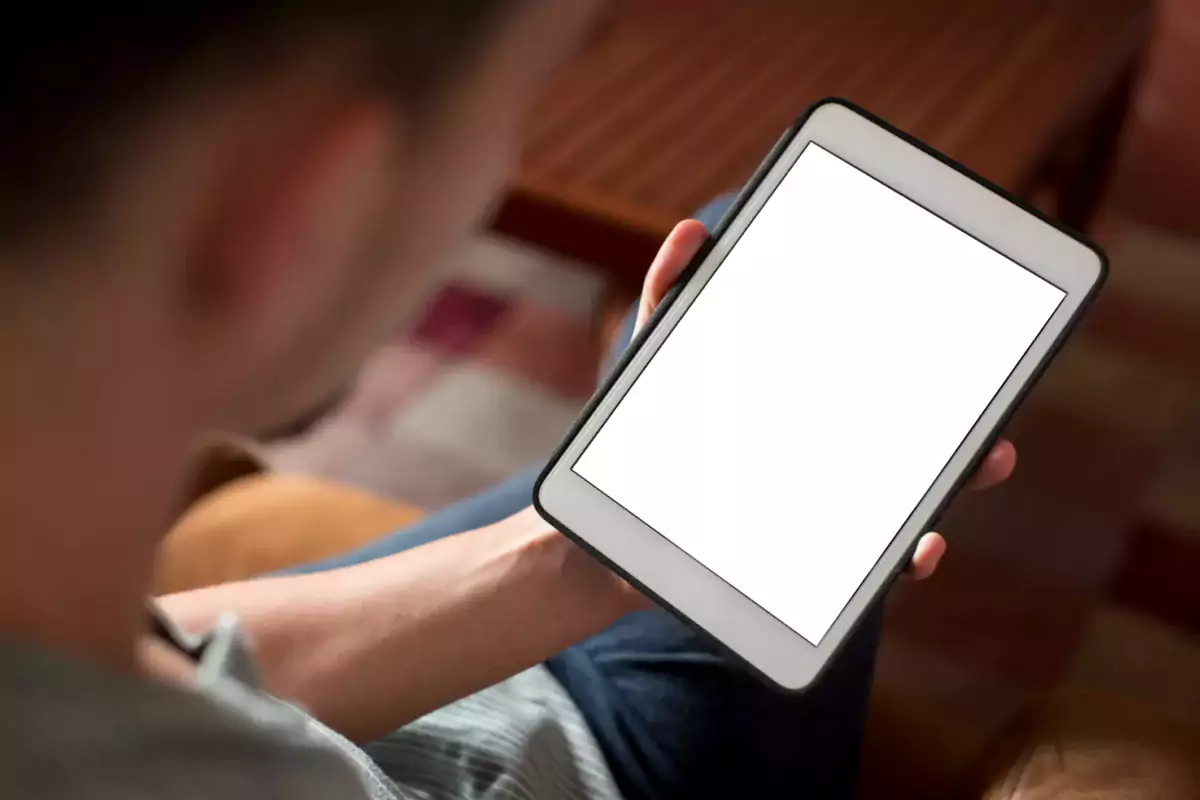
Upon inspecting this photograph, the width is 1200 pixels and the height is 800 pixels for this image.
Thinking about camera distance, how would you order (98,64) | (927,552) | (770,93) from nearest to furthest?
(98,64)
(927,552)
(770,93)

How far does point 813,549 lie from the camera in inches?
19.9

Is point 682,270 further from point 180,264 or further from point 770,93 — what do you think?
point 770,93

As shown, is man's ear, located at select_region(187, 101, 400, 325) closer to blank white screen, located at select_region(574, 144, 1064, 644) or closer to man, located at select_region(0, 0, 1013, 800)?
man, located at select_region(0, 0, 1013, 800)

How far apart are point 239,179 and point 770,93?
982mm

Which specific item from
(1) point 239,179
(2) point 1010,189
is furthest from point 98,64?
(2) point 1010,189

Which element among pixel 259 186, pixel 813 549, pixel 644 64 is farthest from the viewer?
pixel 644 64

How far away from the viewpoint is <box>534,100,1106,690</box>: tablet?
49 centimetres

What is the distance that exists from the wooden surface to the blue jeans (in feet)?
1.56

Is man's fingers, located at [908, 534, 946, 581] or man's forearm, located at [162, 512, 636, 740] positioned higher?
man's fingers, located at [908, 534, 946, 581]

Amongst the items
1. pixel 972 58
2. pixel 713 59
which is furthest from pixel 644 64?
pixel 972 58

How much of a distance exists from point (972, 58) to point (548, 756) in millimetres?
923

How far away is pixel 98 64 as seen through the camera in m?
0.18

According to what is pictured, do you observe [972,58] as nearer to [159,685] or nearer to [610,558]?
[610,558]

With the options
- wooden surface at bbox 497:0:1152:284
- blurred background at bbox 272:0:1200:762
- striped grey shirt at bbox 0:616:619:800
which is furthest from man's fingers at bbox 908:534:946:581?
wooden surface at bbox 497:0:1152:284
